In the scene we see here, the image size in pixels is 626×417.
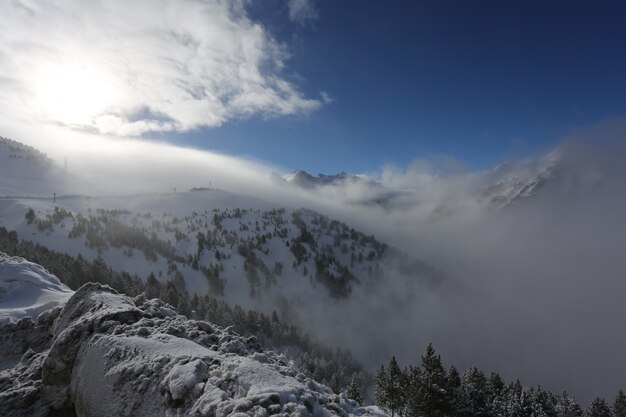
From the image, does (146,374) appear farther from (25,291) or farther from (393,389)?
(393,389)

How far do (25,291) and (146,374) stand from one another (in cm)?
2100

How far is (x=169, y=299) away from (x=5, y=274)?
95245 mm

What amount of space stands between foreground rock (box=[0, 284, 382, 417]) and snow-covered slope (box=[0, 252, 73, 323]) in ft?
17.8

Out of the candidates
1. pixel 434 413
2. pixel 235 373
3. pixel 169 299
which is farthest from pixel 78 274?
pixel 235 373

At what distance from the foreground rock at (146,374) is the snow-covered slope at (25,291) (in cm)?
544

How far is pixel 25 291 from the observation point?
84.5 feet

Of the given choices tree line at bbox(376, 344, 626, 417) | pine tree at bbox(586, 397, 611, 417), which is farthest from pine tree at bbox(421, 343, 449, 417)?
pine tree at bbox(586, 397, 611, 417)

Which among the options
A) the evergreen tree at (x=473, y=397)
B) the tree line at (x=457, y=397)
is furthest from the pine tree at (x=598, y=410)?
the evergreen tree at (x=473, y=397)

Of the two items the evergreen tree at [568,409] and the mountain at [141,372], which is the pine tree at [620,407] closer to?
the evergreen tree at [568,409]

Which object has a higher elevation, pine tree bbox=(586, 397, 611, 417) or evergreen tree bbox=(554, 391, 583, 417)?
pine tree bbox=(586, 397, 611, 417)

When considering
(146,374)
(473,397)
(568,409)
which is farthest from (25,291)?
(568,409)

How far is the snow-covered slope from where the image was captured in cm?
2169

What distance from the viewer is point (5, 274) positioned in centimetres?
2694

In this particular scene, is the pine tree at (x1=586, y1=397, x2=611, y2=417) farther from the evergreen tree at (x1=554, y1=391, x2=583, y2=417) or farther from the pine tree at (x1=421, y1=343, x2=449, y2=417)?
the pine tree at (x1=421, y1=343, x2=449, y2=417)
